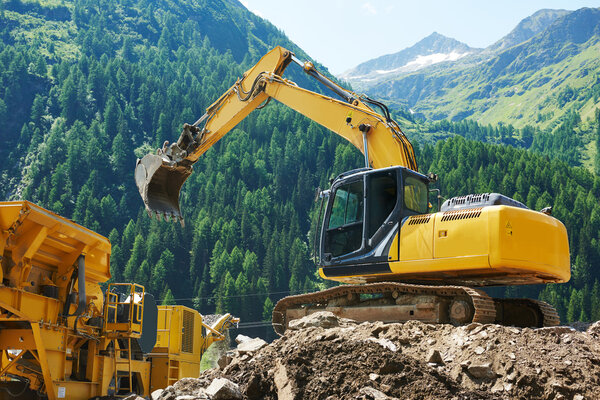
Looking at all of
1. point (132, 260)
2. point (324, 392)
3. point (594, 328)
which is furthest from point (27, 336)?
point (132, 260)

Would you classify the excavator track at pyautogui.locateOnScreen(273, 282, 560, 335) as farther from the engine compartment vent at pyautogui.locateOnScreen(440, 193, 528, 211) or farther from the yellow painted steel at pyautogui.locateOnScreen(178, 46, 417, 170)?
the yellow painted steel at pyautogui.locateOnScreen(178, 46, 417, 170)

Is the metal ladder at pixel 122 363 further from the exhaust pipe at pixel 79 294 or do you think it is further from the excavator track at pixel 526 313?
the excavator track at pixel 526 313

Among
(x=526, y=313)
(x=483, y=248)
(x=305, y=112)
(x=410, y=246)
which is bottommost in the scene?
(x=526, y=313)

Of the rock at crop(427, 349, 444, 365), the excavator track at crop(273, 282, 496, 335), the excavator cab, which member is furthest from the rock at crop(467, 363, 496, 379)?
the excavator cab

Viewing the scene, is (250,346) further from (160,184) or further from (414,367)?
(160,184)

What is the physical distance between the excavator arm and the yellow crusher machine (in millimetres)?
3252

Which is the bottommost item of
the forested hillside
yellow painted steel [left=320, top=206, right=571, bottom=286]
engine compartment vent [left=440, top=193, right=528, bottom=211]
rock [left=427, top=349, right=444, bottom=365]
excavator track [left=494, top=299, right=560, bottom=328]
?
rock [left=427, top=349, right=444, bottom=365]

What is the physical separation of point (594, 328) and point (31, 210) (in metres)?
8.85

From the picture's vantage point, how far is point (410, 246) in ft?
35.2

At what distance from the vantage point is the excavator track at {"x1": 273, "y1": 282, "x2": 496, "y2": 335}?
9.64m

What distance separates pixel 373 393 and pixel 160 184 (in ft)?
30.8

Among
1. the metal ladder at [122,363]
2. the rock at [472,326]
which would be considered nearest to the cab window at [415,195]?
the rock at [472,326]

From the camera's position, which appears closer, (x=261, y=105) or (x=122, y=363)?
(x=122, y=363)

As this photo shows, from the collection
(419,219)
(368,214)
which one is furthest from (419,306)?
(368,214)
